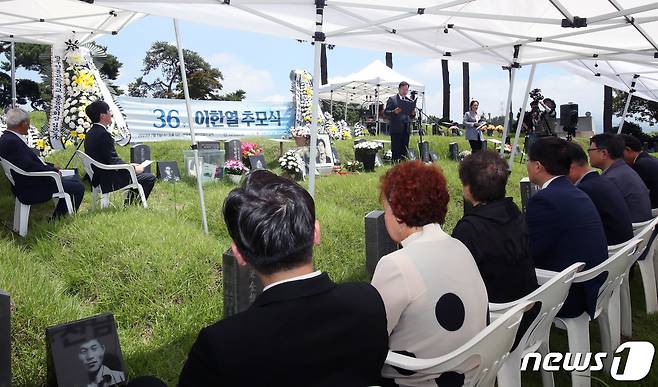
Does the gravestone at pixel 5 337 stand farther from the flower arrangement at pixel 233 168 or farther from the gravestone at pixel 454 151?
the gravestone at pixel 454 151

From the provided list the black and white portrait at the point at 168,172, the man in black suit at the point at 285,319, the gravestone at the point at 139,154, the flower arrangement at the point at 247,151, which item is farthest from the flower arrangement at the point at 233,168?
the man in black suit at the point at 285,319

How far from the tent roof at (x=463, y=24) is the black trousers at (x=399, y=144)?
3843mm

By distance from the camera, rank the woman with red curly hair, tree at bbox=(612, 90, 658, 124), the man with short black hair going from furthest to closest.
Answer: tree at bbox=(612, 90, 658, 124), the man with short black hair, the woman with red curly hair

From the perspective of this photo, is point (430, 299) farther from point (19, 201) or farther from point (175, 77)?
point (175, 77)

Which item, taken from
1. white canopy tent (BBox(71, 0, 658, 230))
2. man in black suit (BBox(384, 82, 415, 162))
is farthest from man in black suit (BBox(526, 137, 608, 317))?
man in black suit (BBox(384, 82, 415, 162))

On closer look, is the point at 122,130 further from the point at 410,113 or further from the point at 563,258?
Answer: the point at 563,258

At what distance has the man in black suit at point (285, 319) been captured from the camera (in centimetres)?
121

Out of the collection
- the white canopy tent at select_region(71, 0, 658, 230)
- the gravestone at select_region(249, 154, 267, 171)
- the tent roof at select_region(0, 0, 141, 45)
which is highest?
the tent roof at select_region(0, 0, 141, 45)

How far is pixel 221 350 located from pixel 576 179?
12.0 feet

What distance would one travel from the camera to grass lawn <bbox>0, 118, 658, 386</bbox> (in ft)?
10.7

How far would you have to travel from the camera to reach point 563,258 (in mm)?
2961

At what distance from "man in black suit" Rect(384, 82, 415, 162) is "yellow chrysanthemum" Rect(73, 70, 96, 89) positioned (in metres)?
5.75

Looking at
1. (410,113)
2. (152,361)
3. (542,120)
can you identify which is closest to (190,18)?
(152,361)

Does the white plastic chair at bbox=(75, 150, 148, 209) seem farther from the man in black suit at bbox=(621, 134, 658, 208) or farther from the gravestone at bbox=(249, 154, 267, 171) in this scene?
the man in black suit at bbox=(621, 134, 658, 208)
